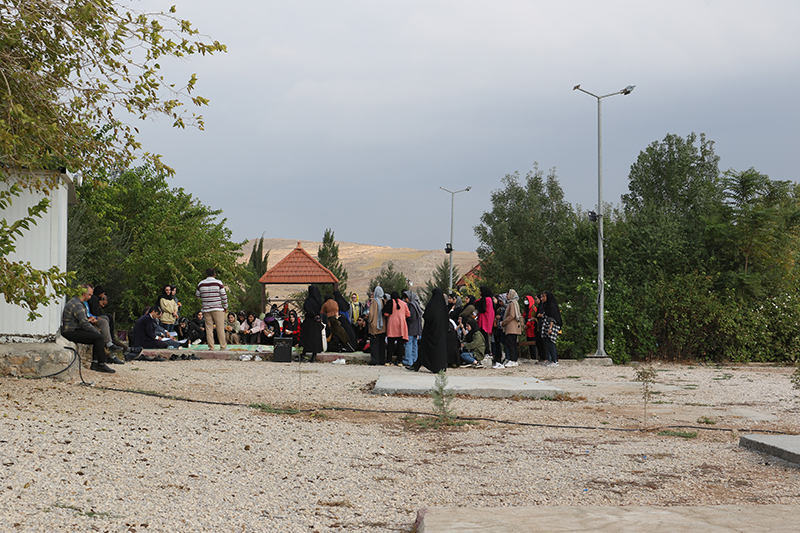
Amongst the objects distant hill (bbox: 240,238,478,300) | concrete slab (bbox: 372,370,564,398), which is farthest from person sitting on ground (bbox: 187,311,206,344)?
distant hill (bbox: 240,238,478,300)

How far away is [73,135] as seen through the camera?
26.3 feet

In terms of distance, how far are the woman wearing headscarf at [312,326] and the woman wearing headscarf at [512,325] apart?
14.8 feet

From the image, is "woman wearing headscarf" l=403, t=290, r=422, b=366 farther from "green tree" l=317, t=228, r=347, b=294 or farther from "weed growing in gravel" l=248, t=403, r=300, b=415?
"green tree" l=317, t=228, r=347, b=294

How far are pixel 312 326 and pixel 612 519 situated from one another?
12739 mm

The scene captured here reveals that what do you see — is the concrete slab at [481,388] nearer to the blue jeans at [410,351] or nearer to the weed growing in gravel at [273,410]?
the weed growing in gravel at [273,410]

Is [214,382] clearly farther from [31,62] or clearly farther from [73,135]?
[31,62]

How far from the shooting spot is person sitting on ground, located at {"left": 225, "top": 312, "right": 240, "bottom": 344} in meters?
20.5

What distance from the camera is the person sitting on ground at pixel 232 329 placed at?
20531mm

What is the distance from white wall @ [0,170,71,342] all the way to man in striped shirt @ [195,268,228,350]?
6.43 m

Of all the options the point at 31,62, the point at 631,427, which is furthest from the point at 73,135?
the point at 631,427

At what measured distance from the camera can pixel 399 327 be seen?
15195 mm

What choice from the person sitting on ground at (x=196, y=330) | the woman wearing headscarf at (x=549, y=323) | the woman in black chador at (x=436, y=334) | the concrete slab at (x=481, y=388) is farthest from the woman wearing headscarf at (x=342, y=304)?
the concrete slab at (x=481, y=388)

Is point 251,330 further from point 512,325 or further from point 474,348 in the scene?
point 512,325

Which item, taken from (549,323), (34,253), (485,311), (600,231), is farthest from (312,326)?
(600,231)
